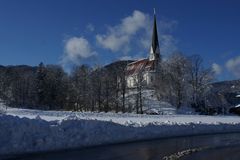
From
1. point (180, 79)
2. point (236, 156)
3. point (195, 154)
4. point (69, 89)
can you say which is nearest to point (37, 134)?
point (195, 154)

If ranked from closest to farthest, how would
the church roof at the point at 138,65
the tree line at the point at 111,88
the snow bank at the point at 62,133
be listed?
the snow bank at the point at 62,133 → the tree line at the point at 111,88 → the church roof at the point at 138,65

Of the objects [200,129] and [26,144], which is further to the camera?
[200,129]

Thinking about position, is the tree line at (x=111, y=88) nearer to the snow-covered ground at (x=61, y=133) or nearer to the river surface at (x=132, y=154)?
the snow-covered ground at (x=61, y=133)

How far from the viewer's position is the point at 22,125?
1628 centimetres

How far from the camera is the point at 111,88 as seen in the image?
89562 mm

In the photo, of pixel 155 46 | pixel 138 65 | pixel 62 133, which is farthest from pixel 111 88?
pixel 62 133

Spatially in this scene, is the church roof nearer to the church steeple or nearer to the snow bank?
the church steeple

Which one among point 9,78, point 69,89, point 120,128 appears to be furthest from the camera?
point 9,78

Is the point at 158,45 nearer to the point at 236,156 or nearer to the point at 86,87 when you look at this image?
the point at 86,87

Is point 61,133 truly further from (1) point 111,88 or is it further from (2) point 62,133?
(1) point 111,88

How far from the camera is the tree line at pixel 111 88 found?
8906cm

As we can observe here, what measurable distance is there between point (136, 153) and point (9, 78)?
111m

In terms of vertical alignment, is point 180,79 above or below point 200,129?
above

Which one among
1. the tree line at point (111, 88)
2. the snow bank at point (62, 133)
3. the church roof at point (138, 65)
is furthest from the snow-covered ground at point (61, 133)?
the church roof at point (138, 65)
